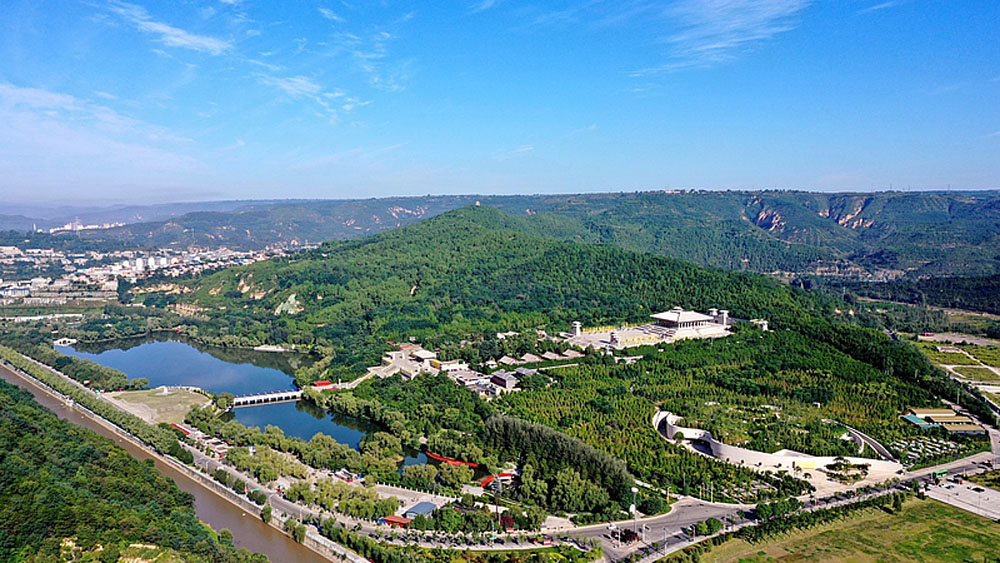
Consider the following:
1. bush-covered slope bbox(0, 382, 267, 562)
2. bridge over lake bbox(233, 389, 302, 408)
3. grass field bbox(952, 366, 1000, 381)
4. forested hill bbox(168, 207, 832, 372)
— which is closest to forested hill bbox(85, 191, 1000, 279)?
forested hill bbox(168, 207, 832, 372)

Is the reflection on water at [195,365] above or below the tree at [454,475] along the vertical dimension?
below

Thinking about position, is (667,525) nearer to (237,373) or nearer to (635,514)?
(635,514)

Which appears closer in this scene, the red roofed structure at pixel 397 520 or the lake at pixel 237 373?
the red roofed structure at pixel 397 520

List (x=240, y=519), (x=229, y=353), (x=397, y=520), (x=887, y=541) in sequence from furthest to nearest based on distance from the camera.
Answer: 1. (x=229, y=353)
2. (x=240, y=519)
3. (x=397, y=520)
4. (x=887, y=541)

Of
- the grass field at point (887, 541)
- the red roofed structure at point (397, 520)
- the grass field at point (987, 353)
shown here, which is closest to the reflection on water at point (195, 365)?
the red roofed structure at point (397, 520)

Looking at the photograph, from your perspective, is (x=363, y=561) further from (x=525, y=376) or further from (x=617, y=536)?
(x=525, y=376)

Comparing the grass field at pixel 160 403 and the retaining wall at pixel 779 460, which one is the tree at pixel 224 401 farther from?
the retaining wall at pixel 779 460

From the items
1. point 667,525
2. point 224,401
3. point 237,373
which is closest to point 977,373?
point 667,525
